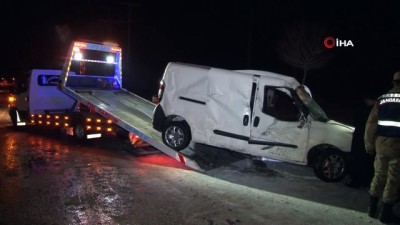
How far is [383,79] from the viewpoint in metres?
22.7

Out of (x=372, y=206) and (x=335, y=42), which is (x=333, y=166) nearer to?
(x=372, y=206)

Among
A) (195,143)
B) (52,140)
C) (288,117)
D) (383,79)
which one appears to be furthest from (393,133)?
(383,79)

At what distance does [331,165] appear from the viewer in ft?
24.6

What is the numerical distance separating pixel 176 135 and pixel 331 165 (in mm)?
3162

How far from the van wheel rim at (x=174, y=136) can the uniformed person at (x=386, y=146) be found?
3816 mm

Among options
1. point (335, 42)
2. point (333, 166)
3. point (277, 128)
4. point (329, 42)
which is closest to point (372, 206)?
point (333, 166)

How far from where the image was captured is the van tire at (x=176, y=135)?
27.1 feet

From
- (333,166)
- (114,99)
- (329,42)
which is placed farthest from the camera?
(329,42)

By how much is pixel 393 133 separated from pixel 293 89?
2585 mm

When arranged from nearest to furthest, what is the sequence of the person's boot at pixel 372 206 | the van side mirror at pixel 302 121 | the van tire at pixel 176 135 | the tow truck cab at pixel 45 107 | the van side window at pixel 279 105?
the person's boot at pixel 372 206 < the van side mirror at pixel 302 121 < the van side window at pixel 279 105 < the van tire at pixel 176 135 < the tow truck cab at pixel 45 107

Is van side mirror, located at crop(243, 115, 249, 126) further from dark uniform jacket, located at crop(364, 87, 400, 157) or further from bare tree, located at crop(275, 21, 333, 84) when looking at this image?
bare tree, located at crop(275, 21, 333, 84)

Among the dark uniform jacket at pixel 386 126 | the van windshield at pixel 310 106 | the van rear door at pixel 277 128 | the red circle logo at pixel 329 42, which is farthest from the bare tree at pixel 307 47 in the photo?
the dark uniform jacket at pixel 386 126

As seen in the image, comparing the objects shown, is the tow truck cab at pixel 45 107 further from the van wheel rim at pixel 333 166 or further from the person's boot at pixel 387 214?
the person's boot at pixel 387 214

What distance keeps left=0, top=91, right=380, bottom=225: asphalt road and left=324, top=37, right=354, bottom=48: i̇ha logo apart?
13623mm
